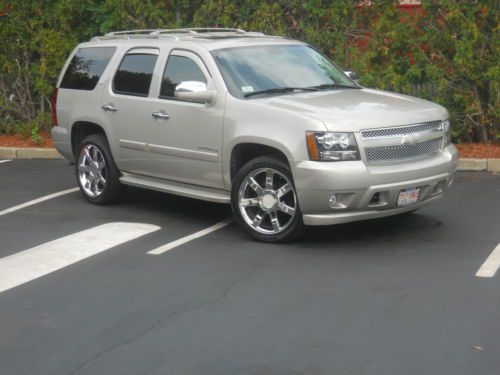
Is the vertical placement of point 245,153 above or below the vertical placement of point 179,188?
above

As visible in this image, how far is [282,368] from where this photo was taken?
5672 millimetres

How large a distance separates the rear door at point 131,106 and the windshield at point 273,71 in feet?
3.17

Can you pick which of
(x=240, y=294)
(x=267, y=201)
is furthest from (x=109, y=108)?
(x=240, y=294)

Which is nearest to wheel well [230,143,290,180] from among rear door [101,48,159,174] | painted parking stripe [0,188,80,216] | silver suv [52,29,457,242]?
silver suv [52,29,457,242]

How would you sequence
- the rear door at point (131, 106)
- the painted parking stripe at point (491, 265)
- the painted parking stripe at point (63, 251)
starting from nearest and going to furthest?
the painted parking stripe at point (491, 265) < the painted parking stripe at point (63, 251) < the rear door at point (131, 106)

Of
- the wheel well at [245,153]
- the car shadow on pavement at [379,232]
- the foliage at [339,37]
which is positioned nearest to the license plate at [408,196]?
the car shadow on pavement at [379,232]

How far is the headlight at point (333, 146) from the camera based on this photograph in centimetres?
839

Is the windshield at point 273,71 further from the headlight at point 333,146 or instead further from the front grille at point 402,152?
the front grille at point 402,152

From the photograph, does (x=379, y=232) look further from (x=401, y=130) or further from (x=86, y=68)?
(x=86, y=68)

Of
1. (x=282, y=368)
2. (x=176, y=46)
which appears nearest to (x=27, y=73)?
(x=176, y=46)

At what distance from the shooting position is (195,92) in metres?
9.23

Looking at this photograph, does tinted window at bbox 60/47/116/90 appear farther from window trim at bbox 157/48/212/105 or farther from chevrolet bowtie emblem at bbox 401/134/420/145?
chevrolet bowtie emblem at bbox 401/134/420/145

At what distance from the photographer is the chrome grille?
8508mm

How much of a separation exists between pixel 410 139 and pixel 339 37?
21.3 feet
